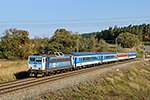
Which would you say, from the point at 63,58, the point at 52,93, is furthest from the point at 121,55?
the point at 52,93

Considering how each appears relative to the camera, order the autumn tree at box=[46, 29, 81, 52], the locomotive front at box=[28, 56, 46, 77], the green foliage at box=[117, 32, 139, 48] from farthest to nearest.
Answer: the green foliage at box=[117, 32, 139, 48] → the autumn tree at box=[46, 29, 81, 52] → the locomotive front at box=[28, 56, 46, 77]

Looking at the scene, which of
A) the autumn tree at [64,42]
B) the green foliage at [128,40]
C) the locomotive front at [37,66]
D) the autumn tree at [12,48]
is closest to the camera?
the locomotive front at [37,66]

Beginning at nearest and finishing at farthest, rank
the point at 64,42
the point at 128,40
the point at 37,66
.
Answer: the point at 37,66
the point at 64,42
the point at 128,40

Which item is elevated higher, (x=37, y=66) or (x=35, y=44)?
(x=35, y=44)

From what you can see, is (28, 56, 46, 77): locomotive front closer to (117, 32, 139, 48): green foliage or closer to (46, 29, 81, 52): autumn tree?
(46, 29, 81, 52): autumn tree

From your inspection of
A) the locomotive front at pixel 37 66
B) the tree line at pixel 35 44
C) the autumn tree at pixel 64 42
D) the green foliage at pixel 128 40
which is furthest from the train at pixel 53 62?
the green foliage at pixel 128 40

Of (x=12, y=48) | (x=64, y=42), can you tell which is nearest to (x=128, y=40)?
(x=64, y=42)

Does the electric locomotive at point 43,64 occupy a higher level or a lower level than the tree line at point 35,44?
lower

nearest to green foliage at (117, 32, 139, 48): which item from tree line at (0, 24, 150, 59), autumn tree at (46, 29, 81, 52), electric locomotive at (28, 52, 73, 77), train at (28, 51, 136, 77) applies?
tree line at (0, 24, 150, 59)

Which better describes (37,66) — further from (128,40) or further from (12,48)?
(128,40)

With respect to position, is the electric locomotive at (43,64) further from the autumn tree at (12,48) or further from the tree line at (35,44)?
the autumn tree at (12,48)

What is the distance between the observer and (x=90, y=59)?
28719 millimetres

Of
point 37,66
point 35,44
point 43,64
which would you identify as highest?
point 35,44

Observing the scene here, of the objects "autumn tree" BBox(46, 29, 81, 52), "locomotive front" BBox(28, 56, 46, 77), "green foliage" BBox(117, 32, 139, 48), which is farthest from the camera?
"green foliage" BBox(117, 32, 139, 48)
